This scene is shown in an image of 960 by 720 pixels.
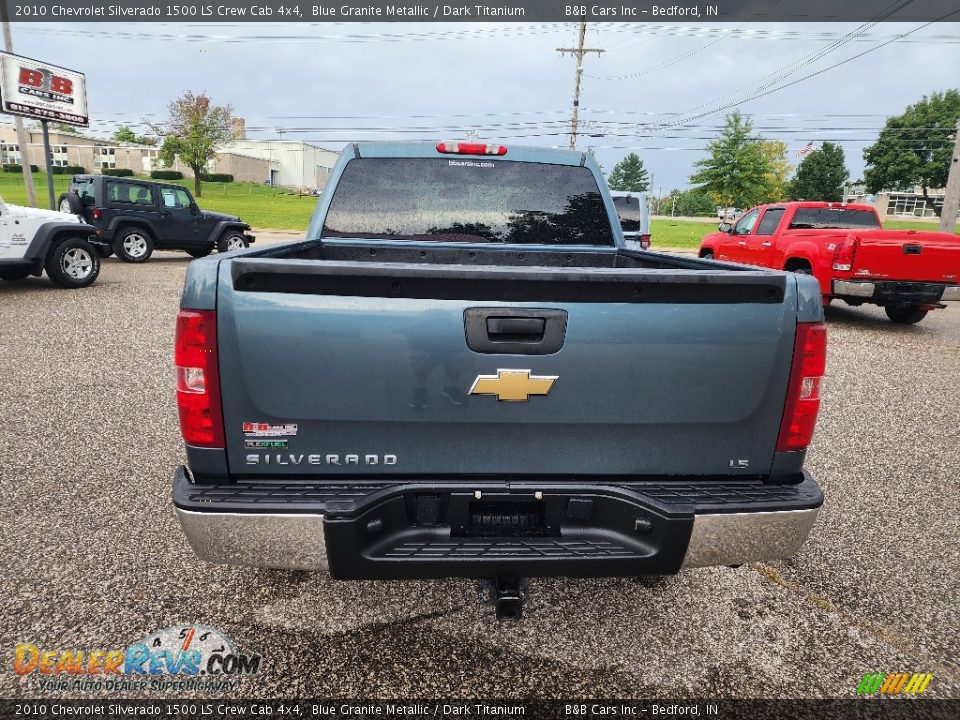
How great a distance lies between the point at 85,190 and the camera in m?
14.7

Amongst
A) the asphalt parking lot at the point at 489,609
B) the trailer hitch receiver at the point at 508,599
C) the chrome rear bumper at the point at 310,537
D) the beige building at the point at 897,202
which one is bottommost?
the asphalt parking lot at the point at 489,609

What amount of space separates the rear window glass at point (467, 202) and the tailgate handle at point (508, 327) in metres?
1.75

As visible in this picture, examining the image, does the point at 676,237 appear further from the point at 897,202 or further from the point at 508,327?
the point at 897,202

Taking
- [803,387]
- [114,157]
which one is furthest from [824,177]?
[114,157]

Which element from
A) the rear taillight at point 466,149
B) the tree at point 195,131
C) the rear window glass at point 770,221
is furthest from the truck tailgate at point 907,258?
the tree at point 195,131

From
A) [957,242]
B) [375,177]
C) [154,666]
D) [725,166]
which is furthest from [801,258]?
[725,166]

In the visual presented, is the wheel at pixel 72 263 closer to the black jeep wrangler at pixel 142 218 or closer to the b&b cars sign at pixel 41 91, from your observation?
the black jeep wrangler at pixel 142 218

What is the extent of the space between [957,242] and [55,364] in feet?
41.1

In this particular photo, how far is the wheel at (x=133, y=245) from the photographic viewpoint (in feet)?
50.1

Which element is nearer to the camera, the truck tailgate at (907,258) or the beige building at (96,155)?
the truck tailgate at (907,258)

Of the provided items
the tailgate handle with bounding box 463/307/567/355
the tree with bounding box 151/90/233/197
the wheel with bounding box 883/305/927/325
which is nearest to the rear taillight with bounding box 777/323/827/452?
the tailgate handle with bounding box 463/307/567/355

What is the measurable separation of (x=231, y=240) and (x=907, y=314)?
55.0 feet

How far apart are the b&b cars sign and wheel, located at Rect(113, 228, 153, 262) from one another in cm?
813
